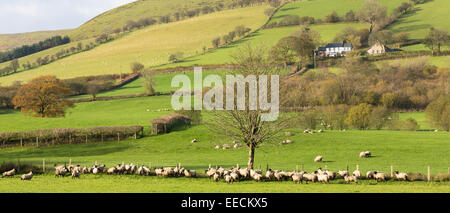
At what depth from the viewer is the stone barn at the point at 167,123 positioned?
240 ft

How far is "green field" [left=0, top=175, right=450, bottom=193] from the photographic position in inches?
1189

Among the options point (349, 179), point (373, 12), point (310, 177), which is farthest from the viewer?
point (373, 12)

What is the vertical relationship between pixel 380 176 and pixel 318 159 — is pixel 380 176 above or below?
above

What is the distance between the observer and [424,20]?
174750 millimetres

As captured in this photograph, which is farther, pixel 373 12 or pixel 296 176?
pixel 373 12

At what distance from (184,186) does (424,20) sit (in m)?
166

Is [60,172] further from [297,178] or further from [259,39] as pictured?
[259,39]

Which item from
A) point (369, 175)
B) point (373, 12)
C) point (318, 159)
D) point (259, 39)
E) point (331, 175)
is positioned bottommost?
point (318, 159)

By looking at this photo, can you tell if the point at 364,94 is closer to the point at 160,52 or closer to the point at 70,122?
the point at 70,122

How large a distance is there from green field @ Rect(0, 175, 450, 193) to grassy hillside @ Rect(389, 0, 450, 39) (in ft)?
461

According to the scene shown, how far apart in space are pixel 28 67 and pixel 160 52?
191ft

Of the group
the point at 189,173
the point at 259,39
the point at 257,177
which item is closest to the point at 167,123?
the point at 189,173

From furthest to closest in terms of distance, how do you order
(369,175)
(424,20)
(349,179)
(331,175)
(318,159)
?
(424,20), (318,159), (369,175), (331,175), (349,179)

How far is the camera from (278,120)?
41.3 meters
